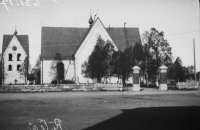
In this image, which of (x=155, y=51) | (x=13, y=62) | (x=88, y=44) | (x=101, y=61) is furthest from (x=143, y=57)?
(x=13, y=62)

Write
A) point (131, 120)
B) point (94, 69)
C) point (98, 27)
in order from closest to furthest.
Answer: point (131, 120), point (94, 69), point (98, 27)

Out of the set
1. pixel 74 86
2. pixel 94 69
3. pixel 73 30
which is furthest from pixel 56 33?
pixel 74 86

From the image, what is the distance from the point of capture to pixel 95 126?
827 cm

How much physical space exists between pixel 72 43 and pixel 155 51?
19742mm

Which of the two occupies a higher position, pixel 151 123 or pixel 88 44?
pixel 88 44

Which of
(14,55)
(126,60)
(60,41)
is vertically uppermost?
(60,41)

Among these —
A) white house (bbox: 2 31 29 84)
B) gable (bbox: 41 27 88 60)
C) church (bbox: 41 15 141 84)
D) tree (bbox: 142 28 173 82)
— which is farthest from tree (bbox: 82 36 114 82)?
white house (bbox: 2 31 29 84)

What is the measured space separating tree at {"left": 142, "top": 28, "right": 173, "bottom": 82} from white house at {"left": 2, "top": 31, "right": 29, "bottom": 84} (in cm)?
2753

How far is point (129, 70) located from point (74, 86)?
37.8ft

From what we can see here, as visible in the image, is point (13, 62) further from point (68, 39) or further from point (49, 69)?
point (68, 39)

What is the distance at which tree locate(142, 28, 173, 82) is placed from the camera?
40688 mm

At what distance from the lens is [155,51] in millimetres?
41375

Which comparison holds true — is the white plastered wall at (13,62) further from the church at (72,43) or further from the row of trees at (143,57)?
the row of trees at (143,57)

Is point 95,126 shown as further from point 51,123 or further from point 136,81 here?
point 136,81
